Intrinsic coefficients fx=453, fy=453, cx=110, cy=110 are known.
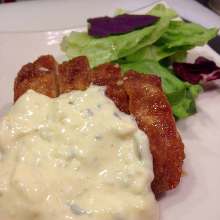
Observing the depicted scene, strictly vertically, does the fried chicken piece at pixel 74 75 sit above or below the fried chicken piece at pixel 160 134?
above

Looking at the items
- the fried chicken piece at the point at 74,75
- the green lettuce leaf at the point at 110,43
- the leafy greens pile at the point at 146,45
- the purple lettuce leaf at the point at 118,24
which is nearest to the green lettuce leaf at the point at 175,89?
the leafy greens pile at the point at 146,45

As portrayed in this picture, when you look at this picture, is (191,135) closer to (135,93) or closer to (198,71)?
(135,93)

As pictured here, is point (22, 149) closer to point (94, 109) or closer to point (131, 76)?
point (94, 109)

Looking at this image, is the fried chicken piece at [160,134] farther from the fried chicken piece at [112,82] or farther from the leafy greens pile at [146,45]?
the leafy greens pile at [146,45]

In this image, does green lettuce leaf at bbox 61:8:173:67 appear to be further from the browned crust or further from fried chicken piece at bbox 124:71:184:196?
fried chicken piece at bbox 124:71:184:196

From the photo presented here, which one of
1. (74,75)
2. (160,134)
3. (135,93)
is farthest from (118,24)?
(160,134)

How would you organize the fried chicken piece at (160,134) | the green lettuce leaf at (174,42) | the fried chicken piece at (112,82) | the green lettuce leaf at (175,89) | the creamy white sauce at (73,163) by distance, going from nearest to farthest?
the creamy white sauce at (73,163), the fried chicken piece at (160,134), the fried chicken piece at (112,82), the green lettuce leaf at (175,89), the green lettuce leaf at (174,42)

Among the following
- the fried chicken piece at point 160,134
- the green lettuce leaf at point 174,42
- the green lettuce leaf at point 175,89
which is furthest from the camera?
the green lettuce leaf at point 174,42

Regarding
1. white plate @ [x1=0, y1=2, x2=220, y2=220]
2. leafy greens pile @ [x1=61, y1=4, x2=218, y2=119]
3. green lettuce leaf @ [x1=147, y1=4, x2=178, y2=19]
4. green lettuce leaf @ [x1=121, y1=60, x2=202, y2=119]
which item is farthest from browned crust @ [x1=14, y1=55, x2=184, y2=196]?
green lettuce leaf @ [x1=147, y1=4, x2=178, y2=19]
